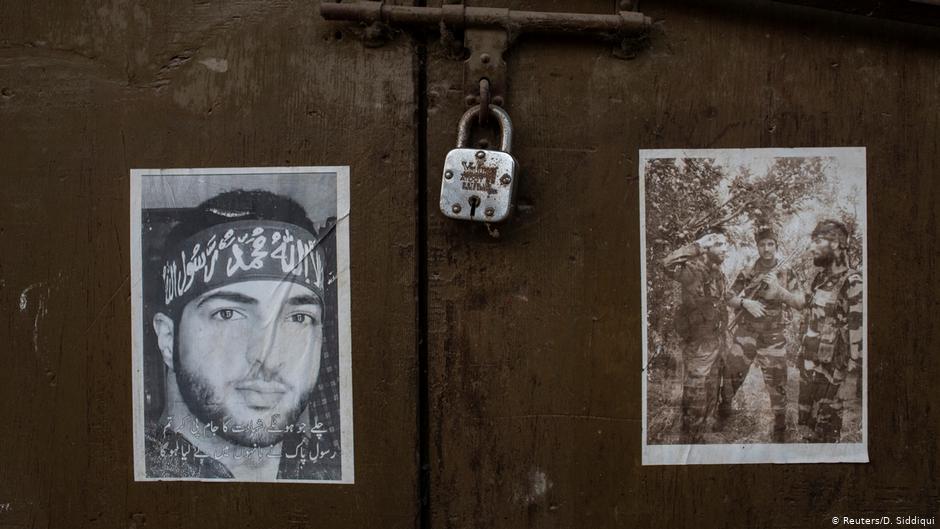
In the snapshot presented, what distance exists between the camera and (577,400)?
2.23 feet

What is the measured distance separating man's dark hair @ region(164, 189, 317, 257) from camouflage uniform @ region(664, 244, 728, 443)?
0.41 m

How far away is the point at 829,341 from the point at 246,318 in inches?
25.4

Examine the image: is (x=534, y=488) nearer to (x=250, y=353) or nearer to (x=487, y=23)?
(x=250, y=353)

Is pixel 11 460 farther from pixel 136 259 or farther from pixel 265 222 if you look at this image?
pixel 265 222

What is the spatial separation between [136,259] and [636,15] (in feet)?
1.99

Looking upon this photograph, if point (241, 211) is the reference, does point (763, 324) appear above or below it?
below

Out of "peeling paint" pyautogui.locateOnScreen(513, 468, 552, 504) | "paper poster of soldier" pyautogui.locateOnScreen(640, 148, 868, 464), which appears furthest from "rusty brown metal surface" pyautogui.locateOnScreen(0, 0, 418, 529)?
"paper poster of soldier" pyautogui.locateOnScreen(640, 148, 868, 464)

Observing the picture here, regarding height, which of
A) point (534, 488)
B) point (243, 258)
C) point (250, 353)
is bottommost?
point (534, 488)

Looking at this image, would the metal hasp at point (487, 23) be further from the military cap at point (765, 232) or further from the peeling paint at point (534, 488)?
the peeling paint at point (534, 488)

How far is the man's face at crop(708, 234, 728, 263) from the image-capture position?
26.3 inches

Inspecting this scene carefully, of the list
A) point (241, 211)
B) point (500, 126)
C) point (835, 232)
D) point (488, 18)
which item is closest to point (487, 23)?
point (488, 18)

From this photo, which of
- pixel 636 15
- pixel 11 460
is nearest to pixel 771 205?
pixel 636 15

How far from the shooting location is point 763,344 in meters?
0.67

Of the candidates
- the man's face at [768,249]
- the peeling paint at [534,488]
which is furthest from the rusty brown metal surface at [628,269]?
the man's face at [768,249]
